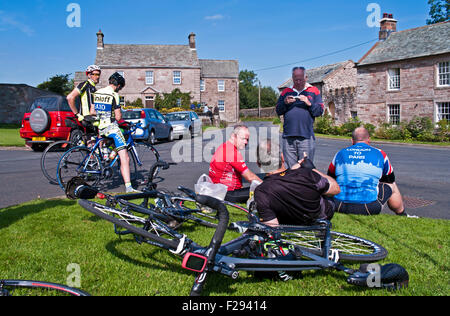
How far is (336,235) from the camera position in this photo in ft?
12.1

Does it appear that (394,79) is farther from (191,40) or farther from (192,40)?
(191,40)

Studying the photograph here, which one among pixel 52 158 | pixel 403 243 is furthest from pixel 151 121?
pixel 403 243

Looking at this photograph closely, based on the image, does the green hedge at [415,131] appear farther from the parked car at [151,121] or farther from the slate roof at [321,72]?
the slate roof at [321,72]

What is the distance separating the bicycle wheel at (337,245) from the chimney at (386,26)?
36.0 meters

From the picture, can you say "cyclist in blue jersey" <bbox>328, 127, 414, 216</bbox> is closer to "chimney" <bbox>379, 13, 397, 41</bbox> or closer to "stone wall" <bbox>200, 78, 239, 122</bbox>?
"chimney" <bbox>379, 13, 397, 41</bbox>

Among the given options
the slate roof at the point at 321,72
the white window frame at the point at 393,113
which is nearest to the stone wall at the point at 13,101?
the white window frame at the point at 393,113

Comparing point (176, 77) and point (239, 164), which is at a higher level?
point (176, 77)

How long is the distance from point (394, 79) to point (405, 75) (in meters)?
1.27

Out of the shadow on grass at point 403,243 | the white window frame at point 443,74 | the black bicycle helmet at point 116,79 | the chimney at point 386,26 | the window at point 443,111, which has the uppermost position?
Answer: the chimney at point 386,26

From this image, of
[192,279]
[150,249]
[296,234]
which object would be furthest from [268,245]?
[150,249]

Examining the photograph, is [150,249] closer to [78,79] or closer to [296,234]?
[296,234]

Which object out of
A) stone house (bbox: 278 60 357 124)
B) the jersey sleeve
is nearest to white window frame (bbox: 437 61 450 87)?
stone house (bbox: 278 60 357 124)

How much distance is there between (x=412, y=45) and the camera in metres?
30.9

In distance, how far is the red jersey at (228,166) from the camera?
500cm
